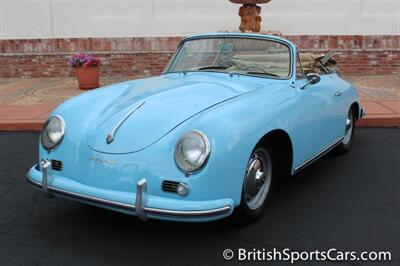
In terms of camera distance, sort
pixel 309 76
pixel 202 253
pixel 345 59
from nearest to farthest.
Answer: pixel 202 253 < pixel 309 76 < pixel 345 59

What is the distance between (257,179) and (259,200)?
0.66 ft

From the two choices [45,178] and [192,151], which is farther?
[45,178]

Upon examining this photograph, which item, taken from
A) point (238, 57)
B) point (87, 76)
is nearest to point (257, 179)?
point (238, 57)

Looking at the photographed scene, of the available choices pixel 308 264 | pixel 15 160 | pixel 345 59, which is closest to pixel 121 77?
pixel 345 59

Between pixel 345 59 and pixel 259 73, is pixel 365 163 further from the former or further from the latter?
pixel 345 59

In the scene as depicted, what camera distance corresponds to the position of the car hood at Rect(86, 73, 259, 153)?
3.00m

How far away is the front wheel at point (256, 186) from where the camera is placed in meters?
3.22

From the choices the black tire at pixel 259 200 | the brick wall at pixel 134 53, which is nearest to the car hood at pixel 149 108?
the black tire at pixel 259 200

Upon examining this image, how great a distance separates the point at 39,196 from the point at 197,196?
1.91 meters

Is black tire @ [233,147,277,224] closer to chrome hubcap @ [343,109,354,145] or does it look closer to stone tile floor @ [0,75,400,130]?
chrome hubcap @ [343,109,354,145]

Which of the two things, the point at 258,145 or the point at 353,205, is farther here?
the point at 353,205

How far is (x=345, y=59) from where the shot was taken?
1144 cm

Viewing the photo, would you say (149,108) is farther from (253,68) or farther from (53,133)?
(253,68)

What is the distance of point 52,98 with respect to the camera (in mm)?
8773
